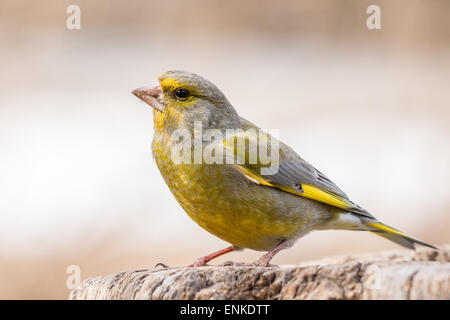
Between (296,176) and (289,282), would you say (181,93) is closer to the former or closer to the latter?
(296,176)

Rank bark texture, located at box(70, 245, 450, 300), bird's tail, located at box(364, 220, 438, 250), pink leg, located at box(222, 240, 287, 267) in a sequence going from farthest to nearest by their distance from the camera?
1. bird's tail, located at box(364, 220, 438, 250)
2. pink leg, located at box(222, 240, 287, 267)
3. bark texture, located at box(70, 245, 450, 300)

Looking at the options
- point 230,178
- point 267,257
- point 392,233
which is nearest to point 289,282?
point 267,257

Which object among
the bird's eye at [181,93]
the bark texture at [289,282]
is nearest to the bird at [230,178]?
the bird's eye at [181,93]

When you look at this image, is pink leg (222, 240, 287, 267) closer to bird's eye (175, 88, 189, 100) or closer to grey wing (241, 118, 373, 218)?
grey wing (241, 118, 373, 218)

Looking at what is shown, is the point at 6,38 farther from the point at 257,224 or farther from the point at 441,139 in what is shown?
the point at 257,224

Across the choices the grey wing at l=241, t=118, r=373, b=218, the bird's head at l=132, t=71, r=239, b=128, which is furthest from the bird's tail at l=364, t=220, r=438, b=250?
the bird's head at l=132, t=71, r=239, b=128

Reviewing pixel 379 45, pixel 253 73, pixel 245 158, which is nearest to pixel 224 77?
pixel 253 73
